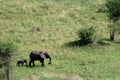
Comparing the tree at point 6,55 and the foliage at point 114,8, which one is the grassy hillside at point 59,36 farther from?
the foliage at point 114,8

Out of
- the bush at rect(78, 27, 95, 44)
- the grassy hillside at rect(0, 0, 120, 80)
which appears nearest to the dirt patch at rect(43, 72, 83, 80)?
the grassy hillside at rect(0, 0, 120, 80)

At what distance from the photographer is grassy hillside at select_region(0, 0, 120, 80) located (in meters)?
33.4

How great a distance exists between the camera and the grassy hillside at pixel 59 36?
33.4 metres

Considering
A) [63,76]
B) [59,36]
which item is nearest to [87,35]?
[59,36]

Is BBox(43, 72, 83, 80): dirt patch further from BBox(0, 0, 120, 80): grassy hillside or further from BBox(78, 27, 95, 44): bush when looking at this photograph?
BBox(78, 27, 95, 44): bush

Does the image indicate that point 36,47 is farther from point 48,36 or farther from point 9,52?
point 9,52

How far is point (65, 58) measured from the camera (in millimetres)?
37781

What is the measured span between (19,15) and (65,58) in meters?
18.5

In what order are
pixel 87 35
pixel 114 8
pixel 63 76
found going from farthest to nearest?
pixel 114 8 → pixel 87 35 → pixel 63 76

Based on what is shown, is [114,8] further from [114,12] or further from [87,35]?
[87,35]

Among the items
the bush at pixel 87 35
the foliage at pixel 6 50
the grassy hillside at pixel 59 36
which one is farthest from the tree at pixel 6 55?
the bush at pixel 87 35

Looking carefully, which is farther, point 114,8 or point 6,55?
point 114,8

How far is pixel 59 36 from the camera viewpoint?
152 ft

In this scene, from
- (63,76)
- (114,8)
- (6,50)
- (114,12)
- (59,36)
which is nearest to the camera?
(6,50)
